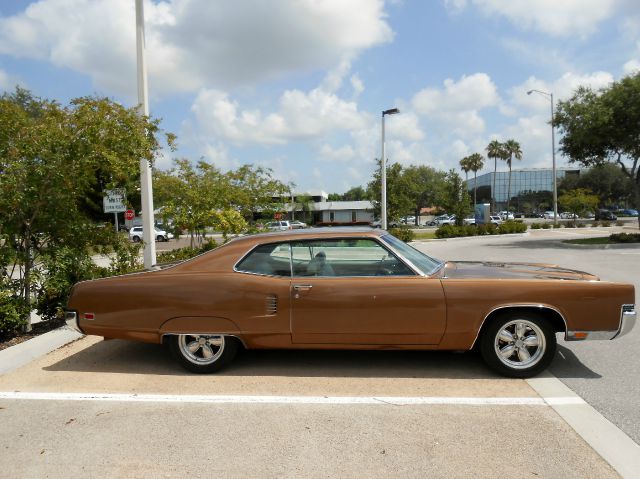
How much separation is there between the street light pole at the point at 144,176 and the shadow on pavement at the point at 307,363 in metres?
3.61

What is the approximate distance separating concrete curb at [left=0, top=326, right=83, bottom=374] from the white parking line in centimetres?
87

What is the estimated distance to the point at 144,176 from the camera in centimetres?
894

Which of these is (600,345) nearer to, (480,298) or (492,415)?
(480,298)

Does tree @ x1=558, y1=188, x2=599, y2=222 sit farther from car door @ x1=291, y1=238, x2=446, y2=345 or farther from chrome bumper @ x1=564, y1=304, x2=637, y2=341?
car door @ x1=291, y1=238, x2=446, y2=345

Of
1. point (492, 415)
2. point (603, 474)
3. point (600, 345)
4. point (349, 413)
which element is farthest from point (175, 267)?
point (600, 345)

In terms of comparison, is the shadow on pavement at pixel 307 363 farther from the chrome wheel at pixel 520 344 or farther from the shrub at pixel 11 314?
the shrub at pixel 11 314

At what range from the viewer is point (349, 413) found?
3.74 metres

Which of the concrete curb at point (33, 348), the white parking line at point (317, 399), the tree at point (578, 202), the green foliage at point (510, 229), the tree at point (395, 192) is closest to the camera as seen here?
the white parking line at point (317, 399)

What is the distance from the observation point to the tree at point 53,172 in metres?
5.67

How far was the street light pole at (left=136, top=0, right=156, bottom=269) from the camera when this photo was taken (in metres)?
8.91

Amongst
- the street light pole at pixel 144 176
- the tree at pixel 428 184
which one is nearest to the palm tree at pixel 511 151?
the tree at pixel 428 184

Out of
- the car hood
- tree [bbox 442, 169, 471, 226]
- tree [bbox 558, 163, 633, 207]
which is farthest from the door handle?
tree [bbox 558, 163, 633, 207]

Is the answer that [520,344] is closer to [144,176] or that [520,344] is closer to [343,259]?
[343,259]

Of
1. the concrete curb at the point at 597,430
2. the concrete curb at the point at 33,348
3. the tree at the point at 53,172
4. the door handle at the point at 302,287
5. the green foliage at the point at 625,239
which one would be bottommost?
the concrete curb at the point at 597,430
